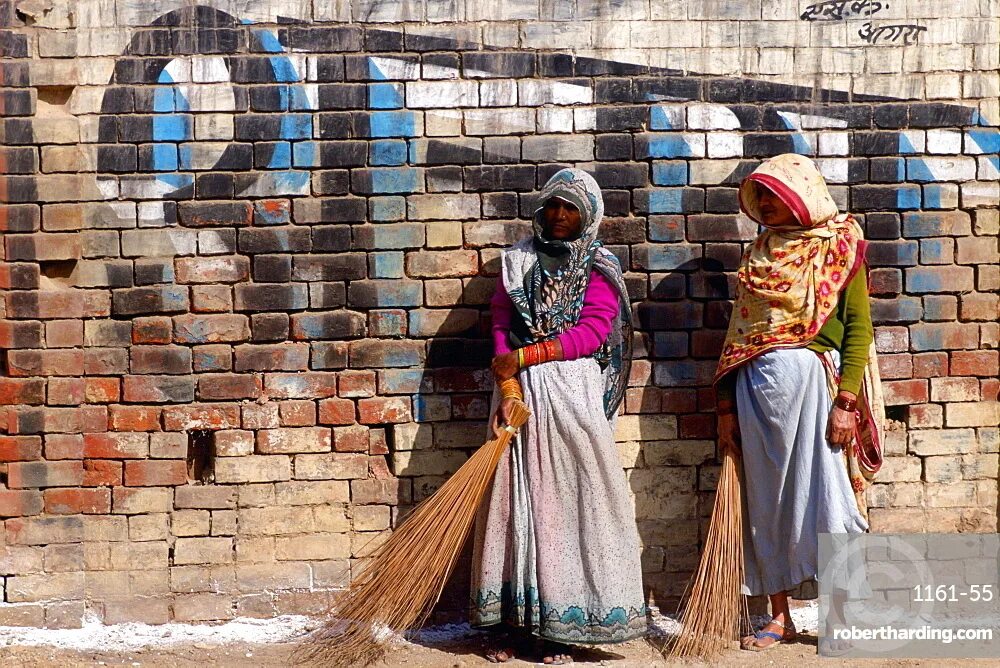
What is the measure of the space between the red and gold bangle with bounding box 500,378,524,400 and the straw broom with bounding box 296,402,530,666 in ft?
0.14

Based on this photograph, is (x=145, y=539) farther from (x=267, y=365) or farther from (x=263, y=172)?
(x=263, y=172)

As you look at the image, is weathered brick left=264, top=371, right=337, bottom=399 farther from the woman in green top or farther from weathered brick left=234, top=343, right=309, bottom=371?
the woman in green top

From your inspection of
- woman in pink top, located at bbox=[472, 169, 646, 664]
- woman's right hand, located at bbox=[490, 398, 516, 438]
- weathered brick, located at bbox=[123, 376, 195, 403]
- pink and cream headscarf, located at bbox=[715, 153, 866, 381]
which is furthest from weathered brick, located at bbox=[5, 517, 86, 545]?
pink and cream headscarf, located at bbox=[715, 153, 866, 381]

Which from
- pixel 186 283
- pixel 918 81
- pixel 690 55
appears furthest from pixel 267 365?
pixel 918 81

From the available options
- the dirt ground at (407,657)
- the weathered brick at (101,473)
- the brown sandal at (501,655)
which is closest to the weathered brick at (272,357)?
the weathered brick at (101,473)

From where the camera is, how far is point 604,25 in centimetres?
456

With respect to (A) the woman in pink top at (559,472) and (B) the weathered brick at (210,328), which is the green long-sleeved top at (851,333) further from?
(B) the weathered brick at (210,328)

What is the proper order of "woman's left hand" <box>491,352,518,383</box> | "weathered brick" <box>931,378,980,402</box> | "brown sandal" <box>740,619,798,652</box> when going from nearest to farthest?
"woman's left hand" <box>491,352,518,383</box>
"brown sandal" <box>740,619,798,652</box>
"weathered brick" <box>931,378,980,402</box>

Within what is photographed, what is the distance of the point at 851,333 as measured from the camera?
13.9 feet

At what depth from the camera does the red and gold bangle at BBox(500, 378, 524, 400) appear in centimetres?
417

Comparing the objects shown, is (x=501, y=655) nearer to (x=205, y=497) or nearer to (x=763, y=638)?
(x=763, y=638)

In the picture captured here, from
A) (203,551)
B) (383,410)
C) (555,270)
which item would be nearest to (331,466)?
(383,410)

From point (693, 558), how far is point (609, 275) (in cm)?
136

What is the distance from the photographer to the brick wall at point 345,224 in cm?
451
